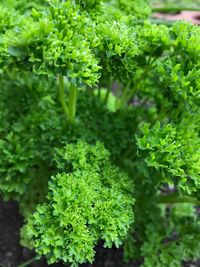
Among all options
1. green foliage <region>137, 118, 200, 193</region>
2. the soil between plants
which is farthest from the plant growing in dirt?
the soil between plants

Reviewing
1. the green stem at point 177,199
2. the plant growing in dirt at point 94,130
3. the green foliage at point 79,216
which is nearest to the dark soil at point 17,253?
the plant growing in dirt at point 94,130

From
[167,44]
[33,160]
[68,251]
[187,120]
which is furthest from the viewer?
[33,160]

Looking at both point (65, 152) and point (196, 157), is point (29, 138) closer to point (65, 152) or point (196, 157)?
point (65, 152)

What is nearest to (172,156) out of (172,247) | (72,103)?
(72,103)

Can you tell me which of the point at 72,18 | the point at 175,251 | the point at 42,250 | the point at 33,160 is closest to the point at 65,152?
the point at 33,160

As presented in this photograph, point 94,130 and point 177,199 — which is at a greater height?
point 94,130

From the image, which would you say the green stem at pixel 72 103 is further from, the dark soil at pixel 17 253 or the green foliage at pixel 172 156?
the dark soil at pixel 17 253

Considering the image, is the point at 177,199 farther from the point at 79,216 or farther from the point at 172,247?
the point at 79,216
